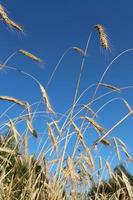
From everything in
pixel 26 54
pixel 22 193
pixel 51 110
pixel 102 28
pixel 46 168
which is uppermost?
pixel 102 28

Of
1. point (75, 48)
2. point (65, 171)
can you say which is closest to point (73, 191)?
point (65, 171)

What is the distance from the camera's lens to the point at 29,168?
2715mm

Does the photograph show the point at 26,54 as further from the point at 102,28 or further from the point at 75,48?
the point at 102,28

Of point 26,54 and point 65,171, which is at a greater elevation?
point 26,54

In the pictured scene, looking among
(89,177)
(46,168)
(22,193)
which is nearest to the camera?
(22,193)

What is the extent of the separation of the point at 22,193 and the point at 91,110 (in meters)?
0.70

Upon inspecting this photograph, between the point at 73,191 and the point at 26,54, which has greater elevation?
the point at 26,54

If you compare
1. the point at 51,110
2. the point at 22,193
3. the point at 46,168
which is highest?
the point at 51,110

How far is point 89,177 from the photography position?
306cm

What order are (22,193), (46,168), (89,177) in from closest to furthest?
(22,193), (46,168), (89,177)

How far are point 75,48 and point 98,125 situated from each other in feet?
1.93

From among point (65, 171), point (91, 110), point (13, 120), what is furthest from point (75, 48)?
point (65, 171)

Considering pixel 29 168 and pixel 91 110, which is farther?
pixel 91 110

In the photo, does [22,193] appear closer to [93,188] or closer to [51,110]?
[51,110]
